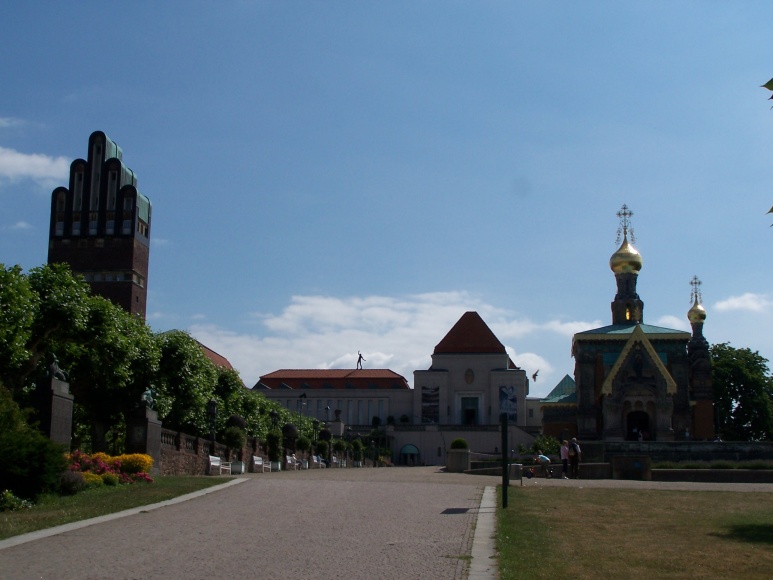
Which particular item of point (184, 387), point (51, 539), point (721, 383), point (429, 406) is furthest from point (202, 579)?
point (429, 406)

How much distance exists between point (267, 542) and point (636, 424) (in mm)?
66963

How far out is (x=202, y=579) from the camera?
10852mm

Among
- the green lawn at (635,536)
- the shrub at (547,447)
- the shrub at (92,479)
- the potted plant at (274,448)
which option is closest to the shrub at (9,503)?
the shrub at (92,479)

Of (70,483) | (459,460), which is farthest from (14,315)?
(459,460)

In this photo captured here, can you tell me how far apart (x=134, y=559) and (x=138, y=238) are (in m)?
91.1

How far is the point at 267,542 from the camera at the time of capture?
13.6 m

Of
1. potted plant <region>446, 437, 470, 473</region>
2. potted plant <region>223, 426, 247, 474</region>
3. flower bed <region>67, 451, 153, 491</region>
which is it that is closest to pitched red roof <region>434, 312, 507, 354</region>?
potted plant <region>446, 437, 470, 473</region>

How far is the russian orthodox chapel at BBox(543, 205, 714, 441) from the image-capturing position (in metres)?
75.6

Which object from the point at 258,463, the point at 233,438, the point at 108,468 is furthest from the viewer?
the point at 258,463

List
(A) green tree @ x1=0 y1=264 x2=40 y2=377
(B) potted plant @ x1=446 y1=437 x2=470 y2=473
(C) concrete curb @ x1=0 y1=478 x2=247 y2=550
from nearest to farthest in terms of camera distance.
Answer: (C) concrete curb @ x1=0 y1=478 x2=247 y2=550 → (A) green tree @ x1=0 y1=264 x2=40 y2=377 → (B) potted plant @ x1=446 y1=437 x2=470 y2=473

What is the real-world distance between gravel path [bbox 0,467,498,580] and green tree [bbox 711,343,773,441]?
232 feet

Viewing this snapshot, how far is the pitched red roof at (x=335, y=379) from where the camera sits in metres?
108

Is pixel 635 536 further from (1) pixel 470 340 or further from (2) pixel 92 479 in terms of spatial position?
(1) pixel 470 340

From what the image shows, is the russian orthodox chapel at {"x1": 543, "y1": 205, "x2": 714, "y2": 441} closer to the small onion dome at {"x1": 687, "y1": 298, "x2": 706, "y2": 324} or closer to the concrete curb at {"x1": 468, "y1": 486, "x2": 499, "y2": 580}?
the small onion dome at {"x1": 687, "y1": 298, "x2": 706, "y2": 324}
